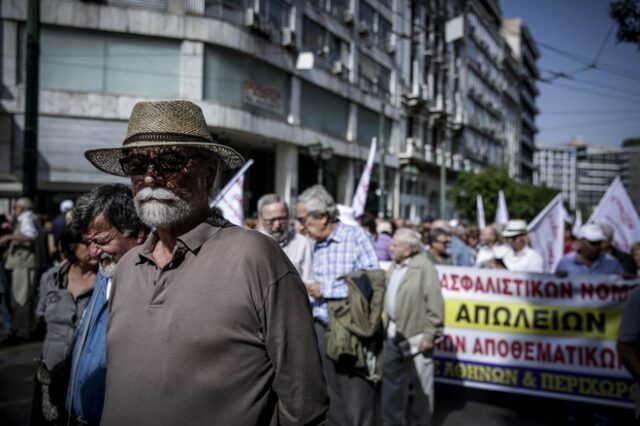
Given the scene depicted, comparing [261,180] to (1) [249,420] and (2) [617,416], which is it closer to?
(2) [617,416]

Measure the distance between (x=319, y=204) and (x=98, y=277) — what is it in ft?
7.61

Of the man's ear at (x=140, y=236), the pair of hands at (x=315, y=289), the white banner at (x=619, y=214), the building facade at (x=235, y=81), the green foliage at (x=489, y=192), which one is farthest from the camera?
the green foliage at (x=489, y=192)

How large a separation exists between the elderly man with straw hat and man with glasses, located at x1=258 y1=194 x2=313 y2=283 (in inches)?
115

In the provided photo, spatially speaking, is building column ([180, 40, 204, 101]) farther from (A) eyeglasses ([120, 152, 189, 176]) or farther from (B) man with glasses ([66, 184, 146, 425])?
(A) eyeglasses ([120, 152, 189, 176])

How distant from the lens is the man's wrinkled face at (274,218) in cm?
500

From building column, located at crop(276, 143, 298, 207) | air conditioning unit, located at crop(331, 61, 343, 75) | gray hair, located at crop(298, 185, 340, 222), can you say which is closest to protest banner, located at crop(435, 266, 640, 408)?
gray hair, located at crop(298, 185, 340, 222)

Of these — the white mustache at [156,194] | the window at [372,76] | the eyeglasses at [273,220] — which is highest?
the window at [372,76]

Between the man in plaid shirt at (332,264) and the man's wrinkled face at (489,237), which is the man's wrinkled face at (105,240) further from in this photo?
the man's wrinkled face at (489,237)

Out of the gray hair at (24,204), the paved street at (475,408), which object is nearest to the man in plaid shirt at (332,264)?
the paved street at (475,408)

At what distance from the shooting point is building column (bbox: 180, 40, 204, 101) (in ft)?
65.2

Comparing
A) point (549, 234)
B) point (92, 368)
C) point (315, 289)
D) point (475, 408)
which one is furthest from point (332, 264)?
point (549, 234)

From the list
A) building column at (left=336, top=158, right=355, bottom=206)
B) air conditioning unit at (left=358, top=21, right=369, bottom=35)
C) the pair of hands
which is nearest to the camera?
the pair of hands

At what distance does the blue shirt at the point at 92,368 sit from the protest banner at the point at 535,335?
16.3 feet

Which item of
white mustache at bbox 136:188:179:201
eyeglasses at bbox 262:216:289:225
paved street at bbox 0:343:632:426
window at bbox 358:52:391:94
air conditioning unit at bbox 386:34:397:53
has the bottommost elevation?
paved street at bbox 0:343:632:426
